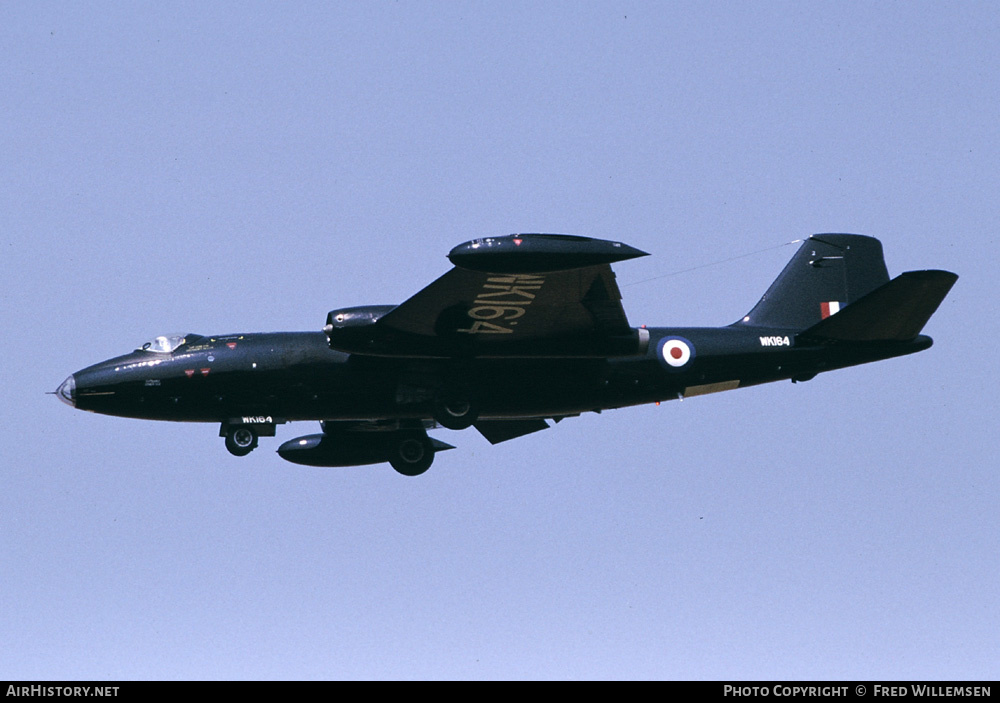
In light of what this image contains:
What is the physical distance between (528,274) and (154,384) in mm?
8498

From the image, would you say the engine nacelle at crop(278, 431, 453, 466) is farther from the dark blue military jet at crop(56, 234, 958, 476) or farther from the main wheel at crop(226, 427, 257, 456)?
the main wheel at crop(226, 427, 257, 456)

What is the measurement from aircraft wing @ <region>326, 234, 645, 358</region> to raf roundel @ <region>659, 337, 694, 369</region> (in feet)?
3.48

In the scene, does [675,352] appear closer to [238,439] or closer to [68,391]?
[238,439]

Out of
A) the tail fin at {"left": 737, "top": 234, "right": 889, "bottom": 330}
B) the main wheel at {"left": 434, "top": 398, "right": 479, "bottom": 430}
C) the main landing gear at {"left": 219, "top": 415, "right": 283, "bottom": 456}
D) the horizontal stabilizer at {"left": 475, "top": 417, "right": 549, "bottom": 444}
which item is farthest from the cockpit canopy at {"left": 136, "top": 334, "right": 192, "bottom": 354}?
the tail fin at {"left": 737, "top": 234, "right": 889, "bottom": 330}

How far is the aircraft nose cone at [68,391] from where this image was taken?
30.2 metres

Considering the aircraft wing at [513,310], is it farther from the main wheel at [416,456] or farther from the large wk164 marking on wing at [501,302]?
the main wheel at [416,456]

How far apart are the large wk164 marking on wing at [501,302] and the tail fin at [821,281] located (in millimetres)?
6408

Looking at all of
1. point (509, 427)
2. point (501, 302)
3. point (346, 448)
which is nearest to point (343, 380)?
point (501, 302)

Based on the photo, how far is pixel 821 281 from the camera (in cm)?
3353

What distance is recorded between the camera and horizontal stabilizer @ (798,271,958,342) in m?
29.8

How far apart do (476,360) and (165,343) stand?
21.8 feet

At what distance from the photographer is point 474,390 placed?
30.1m
